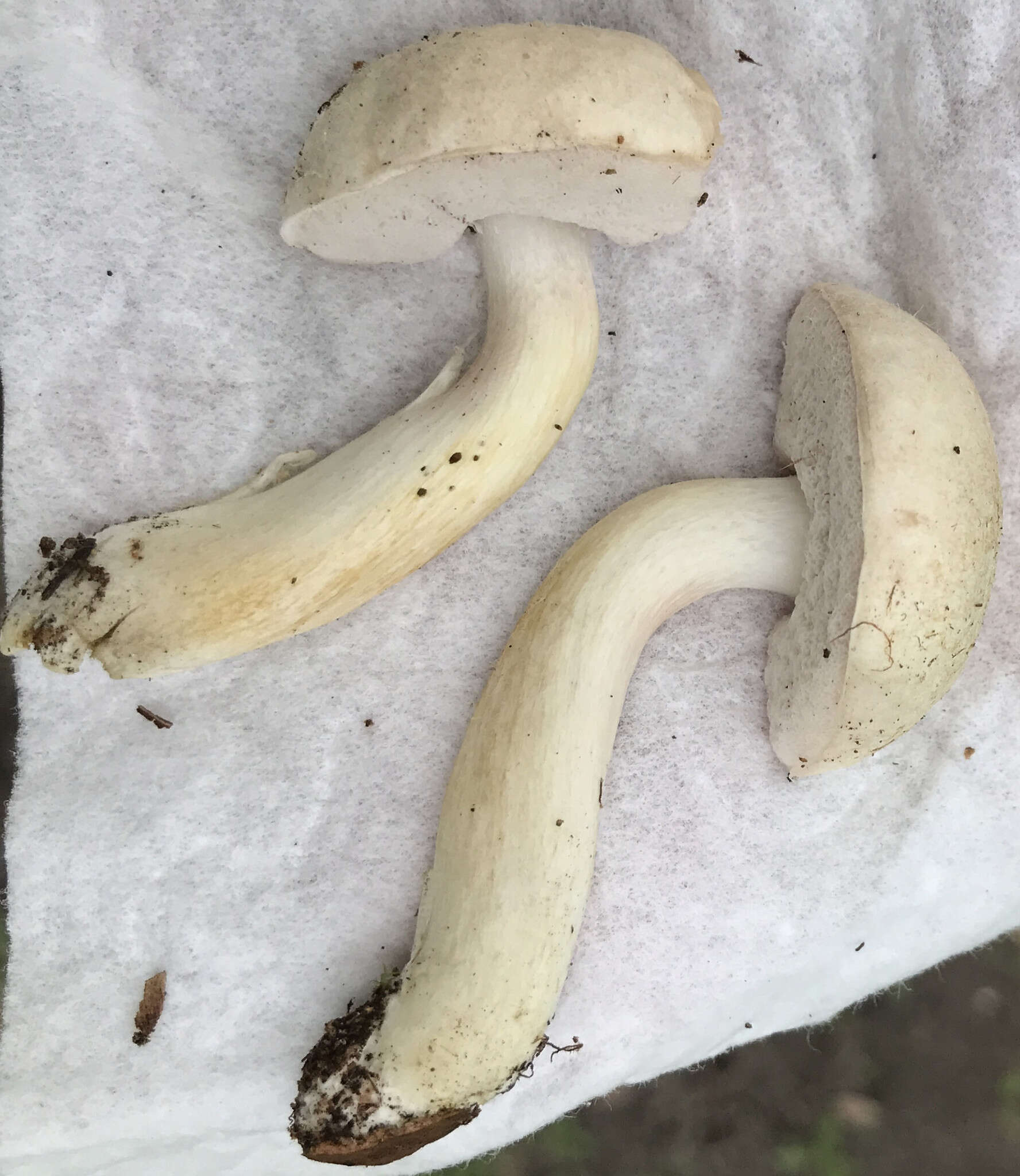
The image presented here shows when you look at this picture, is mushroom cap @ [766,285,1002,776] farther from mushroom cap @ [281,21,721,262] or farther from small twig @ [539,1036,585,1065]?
small twig @ [539,1036,585,1065]

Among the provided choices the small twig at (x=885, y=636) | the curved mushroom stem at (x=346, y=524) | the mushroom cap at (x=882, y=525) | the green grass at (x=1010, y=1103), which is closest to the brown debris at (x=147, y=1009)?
the curved mushroom stem at (x=346, y=524)

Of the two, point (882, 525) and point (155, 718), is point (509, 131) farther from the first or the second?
point (155, 718)

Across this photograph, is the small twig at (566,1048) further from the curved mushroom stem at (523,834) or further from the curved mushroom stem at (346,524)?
the curved mushroom stem at (346,524)

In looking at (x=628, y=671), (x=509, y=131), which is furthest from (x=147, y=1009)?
(x=509, y=131)

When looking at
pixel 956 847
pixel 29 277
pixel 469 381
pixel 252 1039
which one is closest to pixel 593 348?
pixel 469 381

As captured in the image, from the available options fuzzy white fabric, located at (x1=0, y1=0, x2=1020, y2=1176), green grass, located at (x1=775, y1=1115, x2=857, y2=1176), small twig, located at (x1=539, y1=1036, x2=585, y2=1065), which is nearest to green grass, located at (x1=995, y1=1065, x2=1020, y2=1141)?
green grass, located at (x1=775, y1=1115, x2=857, y2=1176)

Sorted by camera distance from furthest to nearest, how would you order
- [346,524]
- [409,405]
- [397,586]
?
[397,586] < [409,405] < [346,524]
